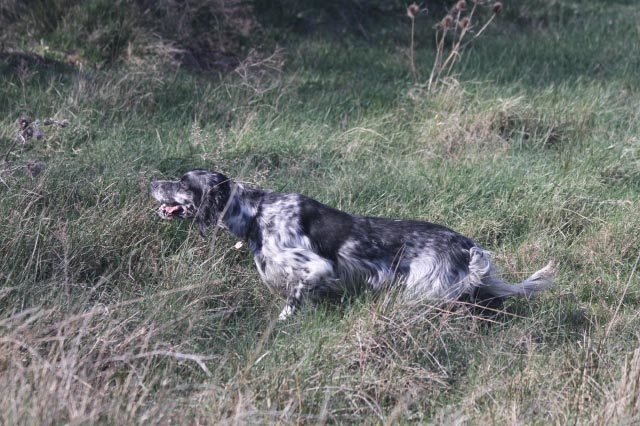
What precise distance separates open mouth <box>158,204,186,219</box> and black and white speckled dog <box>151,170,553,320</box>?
8 cm

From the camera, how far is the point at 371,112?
8.49m

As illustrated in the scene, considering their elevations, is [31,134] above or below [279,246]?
above

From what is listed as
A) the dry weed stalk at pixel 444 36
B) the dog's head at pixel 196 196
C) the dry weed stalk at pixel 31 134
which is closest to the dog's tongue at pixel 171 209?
the dog's head at pixel 196 196

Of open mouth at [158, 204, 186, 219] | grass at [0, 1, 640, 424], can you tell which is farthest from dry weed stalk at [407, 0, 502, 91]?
open mouth at [158, 204, 186, 219]

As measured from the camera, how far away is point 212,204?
542cm

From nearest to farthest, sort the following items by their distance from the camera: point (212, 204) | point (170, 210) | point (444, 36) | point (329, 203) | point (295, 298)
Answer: point (295, 298) < point (212, 204) < point (170, 210) < point (329, 203) < point (444, 36)

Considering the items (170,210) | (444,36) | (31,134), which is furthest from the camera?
(444,36)

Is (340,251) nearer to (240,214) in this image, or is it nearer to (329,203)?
(240,214)

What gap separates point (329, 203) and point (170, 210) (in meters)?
1.36

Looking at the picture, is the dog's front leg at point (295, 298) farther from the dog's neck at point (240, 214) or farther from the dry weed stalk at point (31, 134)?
the dry weed stalk at point (31, 134)

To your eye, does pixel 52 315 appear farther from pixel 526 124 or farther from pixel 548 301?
pixel 526 124

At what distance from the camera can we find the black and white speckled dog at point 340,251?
5.19 meters

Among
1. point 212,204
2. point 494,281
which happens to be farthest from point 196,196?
point 494,281

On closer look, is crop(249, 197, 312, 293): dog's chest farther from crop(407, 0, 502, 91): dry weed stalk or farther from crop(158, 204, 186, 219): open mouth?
crop(407, 0, 502, 91): dry weed stalk
